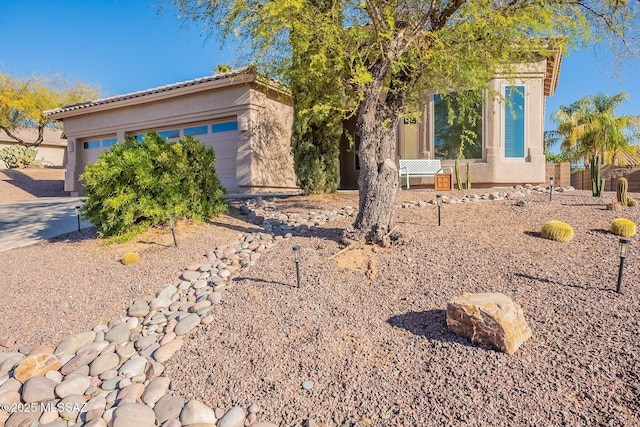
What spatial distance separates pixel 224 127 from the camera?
37.9 feet

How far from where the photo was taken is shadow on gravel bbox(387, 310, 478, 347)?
288cm

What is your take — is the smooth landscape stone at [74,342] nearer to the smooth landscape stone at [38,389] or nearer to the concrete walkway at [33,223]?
the smooth landscape stone at [38,389]

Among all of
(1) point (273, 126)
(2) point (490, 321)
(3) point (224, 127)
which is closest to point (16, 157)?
(3) point (224, 127)

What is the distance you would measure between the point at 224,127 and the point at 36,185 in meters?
10.7

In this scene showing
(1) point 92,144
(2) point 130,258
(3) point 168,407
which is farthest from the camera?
(1) point 92,144

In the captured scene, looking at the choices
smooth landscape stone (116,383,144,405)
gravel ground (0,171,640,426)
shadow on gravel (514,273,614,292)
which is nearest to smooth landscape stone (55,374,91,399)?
smooth landscape stone (116,383,144,405)

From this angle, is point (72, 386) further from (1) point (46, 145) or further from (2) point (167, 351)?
(1) point (46, 145)

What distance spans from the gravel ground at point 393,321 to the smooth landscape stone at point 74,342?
7.6 inches

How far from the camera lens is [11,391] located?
289cm

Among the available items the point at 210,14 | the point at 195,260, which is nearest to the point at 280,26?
the point at 210,14

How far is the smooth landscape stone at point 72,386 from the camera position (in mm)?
2875

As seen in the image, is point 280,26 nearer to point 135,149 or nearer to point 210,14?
point 210,14

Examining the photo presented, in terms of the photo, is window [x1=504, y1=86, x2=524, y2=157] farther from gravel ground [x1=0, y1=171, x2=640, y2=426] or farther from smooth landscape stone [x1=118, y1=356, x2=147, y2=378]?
smooth landscape stone [x1=118, y1=356, x2=147, y2=378]

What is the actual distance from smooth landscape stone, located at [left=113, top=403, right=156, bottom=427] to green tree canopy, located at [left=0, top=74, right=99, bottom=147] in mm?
25427
